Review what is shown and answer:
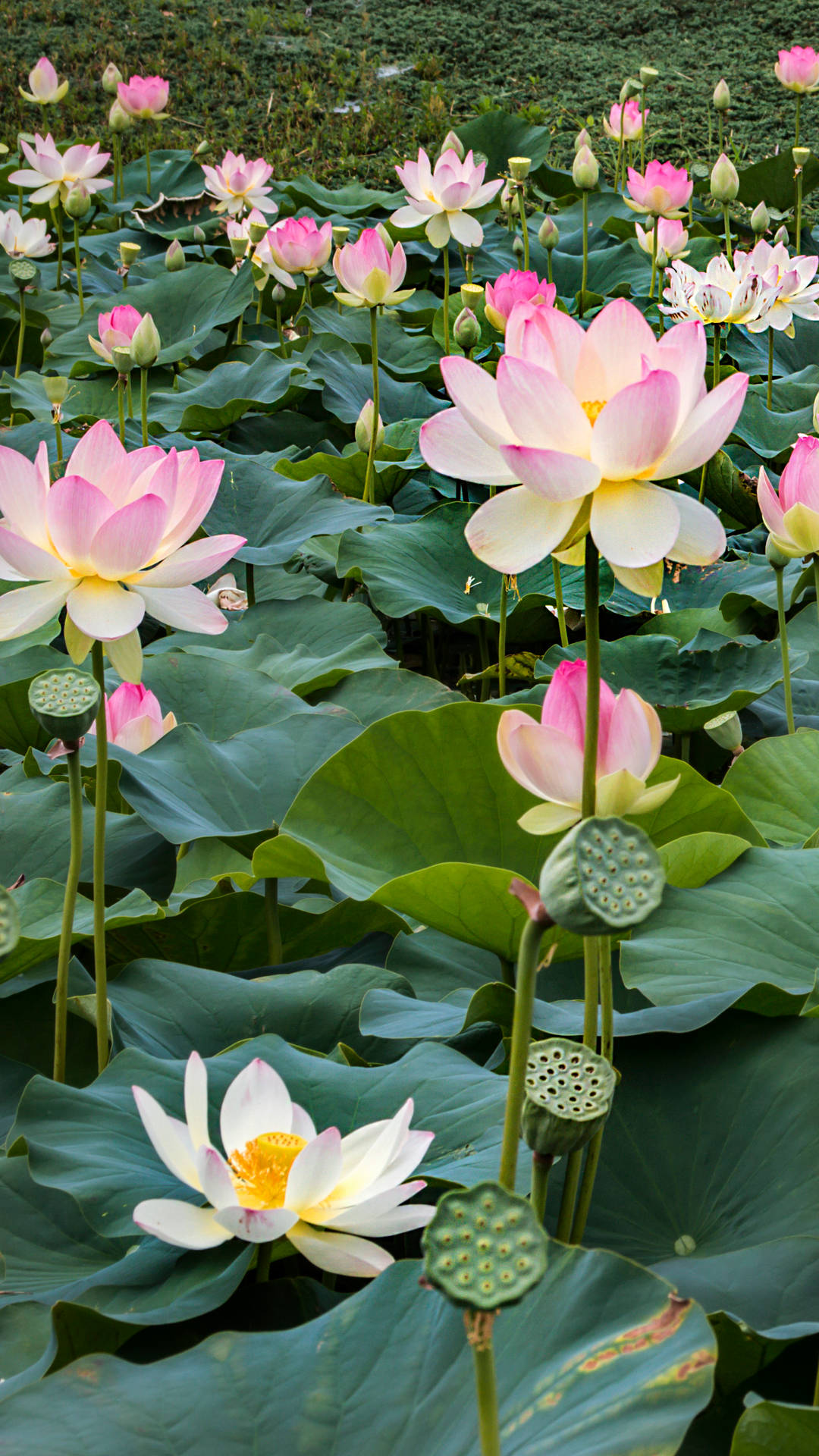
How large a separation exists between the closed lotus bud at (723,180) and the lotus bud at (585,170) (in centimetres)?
30

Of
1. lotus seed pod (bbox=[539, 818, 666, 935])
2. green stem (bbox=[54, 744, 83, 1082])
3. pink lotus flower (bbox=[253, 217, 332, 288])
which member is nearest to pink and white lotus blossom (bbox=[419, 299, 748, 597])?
lotus seed pod (bbox=[539, 818, 666, 935])

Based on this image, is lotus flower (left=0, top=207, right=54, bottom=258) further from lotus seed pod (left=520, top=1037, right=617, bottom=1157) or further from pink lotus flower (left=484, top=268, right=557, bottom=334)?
lotus seed pod (left=520, top=1037, right=617, bottom=1157)

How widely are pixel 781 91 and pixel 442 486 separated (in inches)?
188

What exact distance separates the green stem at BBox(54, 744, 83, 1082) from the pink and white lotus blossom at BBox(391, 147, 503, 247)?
1.87 meters

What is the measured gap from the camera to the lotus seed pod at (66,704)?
0.69 m

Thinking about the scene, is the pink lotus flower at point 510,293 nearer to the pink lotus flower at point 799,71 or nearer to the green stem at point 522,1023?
the green stem at point 522,1023

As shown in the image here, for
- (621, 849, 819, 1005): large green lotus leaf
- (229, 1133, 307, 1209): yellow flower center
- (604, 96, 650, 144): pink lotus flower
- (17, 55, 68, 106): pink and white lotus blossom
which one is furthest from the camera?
(17, 55, 68, 106): pink and white lotus blossom

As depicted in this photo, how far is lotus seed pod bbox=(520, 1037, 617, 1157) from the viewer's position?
517 millimetres

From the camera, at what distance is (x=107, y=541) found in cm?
78

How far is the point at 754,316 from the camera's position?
7.00 ft

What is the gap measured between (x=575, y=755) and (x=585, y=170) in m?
2.58

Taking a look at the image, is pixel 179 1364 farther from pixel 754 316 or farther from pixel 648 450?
pixel 754 316

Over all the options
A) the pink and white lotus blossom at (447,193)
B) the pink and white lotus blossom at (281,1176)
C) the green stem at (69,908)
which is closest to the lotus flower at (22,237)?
the pink and white lotus blossom at (447,193)

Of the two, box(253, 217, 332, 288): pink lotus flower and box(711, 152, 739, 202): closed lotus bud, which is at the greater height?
box(711, 152, 739, 202): closed lotus bud
